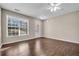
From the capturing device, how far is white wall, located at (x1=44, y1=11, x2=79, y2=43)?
8.71ft

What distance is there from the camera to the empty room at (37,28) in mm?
2355

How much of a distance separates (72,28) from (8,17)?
8.08ft

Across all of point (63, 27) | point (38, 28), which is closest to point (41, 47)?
point (38, 28)

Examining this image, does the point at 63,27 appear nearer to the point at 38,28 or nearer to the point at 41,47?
the point at 38,28

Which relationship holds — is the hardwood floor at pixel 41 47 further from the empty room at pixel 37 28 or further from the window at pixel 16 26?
the window at pixel 16 26

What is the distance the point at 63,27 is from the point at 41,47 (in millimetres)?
1143

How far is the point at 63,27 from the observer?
2773 mm

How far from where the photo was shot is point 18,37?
7.97ft

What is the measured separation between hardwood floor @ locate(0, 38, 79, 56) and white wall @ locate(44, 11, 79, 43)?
211 mm

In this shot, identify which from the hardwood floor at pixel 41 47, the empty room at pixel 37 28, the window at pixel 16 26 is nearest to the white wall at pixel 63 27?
the empty room at pixel 37 28

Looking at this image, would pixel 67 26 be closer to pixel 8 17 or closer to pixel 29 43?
pixel 29 43

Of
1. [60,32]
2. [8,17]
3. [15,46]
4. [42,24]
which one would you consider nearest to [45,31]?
[42,24]

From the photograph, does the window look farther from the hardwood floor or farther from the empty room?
the hardwood floor

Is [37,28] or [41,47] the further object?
[41,47]
